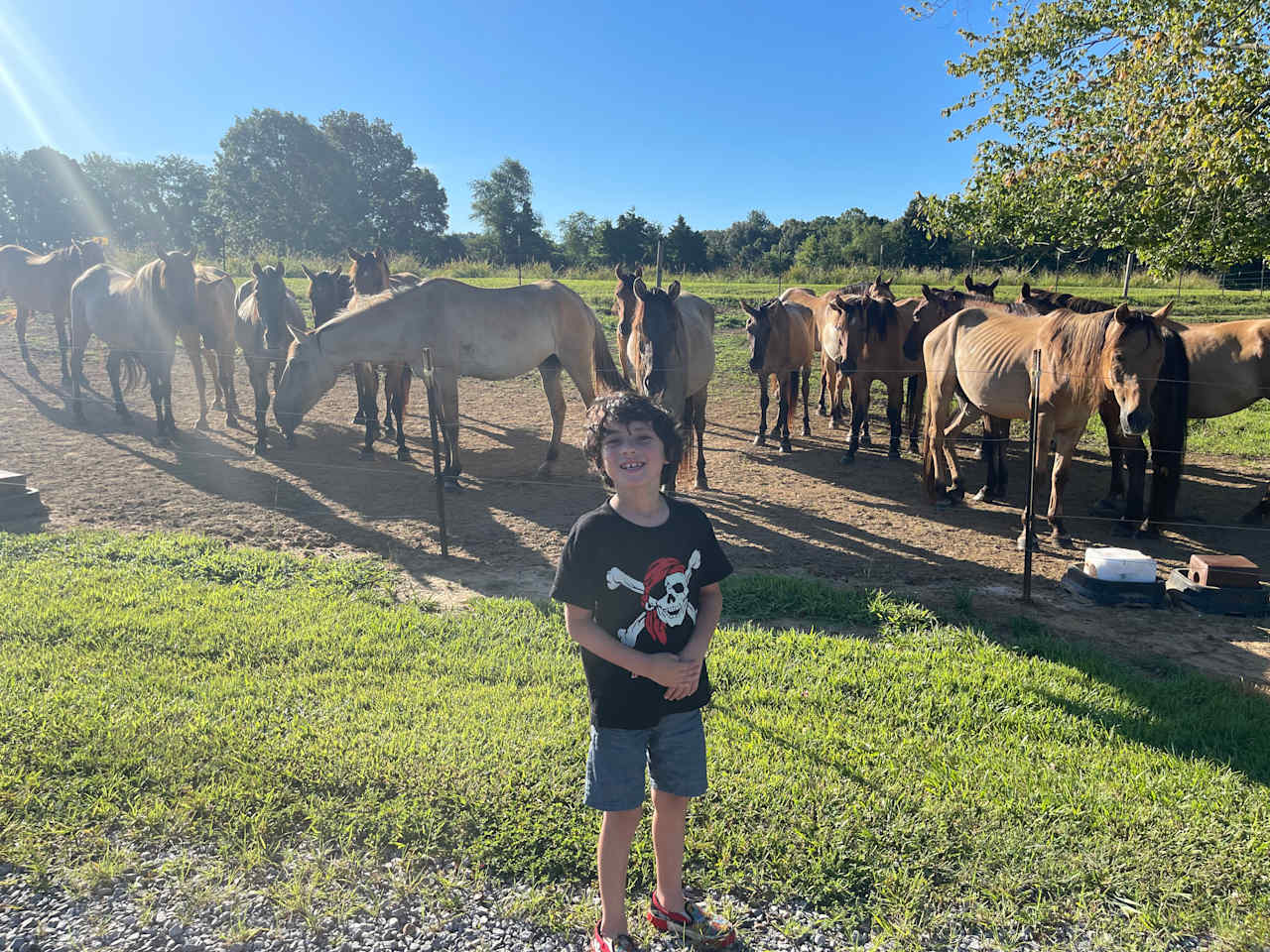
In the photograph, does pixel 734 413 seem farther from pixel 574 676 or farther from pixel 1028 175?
pixel 574 676

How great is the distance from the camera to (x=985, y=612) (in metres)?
5.05

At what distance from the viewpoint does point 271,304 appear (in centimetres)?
973

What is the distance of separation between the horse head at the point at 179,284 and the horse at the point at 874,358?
871cm

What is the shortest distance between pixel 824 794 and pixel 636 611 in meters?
1.55

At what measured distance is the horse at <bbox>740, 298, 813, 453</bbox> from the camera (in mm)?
10039

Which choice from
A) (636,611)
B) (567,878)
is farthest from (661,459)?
(567,878)

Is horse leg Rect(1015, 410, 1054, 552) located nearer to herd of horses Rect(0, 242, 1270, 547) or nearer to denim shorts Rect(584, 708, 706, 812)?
herd of horses Rect(0, 242, 1270, 547)

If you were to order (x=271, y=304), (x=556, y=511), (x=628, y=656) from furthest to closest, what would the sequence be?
1. (x=271, y=304)
2. (x=556, y=511)
3. (x=628, y=656)

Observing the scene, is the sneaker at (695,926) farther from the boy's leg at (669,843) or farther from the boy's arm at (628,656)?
the boy's arm at (628,656)

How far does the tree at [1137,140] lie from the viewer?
7367 mm

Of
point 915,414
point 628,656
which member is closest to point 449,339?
point 915,414

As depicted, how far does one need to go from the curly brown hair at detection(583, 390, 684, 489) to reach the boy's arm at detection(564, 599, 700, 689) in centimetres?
48

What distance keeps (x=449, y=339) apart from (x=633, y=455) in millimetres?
6490

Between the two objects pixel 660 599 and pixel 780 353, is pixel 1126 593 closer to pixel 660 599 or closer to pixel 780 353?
pixel 660 599
